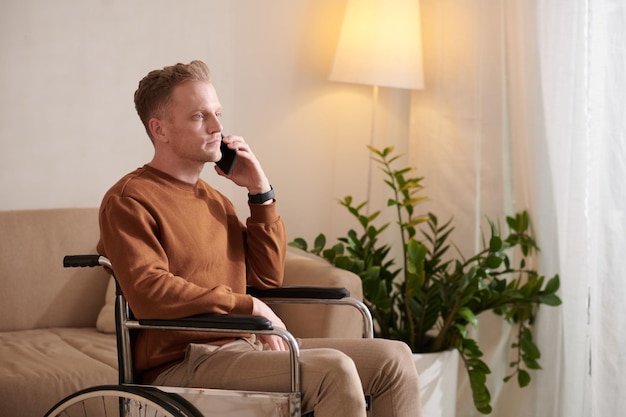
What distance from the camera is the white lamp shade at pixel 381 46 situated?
3346mm

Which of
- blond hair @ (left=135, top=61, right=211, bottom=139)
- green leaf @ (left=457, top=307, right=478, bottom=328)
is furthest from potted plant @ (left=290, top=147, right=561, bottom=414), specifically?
blond hair @ (left=135, top=61, right=211, bottom=139)

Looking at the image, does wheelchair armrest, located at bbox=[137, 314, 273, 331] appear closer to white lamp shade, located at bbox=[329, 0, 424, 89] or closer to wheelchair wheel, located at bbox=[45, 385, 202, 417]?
wheelchair wheel, located at bbox=[45, 385, 202, 417]

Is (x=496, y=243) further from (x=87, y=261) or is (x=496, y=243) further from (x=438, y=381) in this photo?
(x=87, y=261)

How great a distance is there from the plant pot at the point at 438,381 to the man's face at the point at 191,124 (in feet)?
3.80

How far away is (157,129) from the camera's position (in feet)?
6.84

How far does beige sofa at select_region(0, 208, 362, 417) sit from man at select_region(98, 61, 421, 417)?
0.53 metres

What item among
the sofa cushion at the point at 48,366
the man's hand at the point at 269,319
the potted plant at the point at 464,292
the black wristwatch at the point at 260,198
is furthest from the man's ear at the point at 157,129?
the potted plant at the point at 464,292

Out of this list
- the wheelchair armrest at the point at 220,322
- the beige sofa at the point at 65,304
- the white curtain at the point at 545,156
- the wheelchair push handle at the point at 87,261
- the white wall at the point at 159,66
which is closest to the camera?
the wheelchair armrest at the point at 220,322

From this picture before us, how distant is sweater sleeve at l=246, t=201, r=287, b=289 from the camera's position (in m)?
2.23

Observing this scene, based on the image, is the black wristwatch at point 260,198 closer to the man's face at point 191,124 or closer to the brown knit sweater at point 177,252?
the brown knit sweater at point 177,252

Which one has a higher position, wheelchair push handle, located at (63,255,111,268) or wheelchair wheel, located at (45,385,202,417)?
wheelchair push handle, located at (63,255,111,268)

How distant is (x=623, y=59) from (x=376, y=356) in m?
1.30

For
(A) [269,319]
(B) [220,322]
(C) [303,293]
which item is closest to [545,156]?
(C) [303,293]

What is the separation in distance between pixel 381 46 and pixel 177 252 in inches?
63.2
